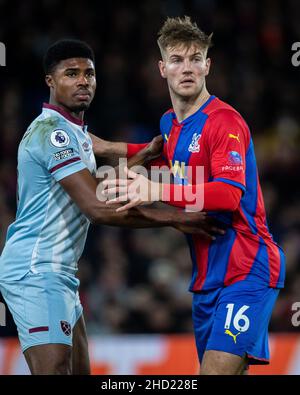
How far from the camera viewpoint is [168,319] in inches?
387

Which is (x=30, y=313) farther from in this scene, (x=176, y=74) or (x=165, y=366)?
Result: (x=165, y=366)

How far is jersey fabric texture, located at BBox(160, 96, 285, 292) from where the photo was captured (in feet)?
17.5

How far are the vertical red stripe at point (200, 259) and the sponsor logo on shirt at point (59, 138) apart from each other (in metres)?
1.03

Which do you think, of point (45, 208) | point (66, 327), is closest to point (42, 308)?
point (66, 327)

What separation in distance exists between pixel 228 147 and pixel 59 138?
1.03 m

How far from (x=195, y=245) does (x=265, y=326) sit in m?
0.68

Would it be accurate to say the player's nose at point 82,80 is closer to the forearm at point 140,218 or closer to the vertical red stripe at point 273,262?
the forearm at point 140,218

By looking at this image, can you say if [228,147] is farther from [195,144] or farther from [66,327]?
[66,327]

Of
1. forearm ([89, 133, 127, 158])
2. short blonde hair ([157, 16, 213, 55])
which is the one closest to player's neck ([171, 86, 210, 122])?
short blonde hair ([157, 16, 213, 55])

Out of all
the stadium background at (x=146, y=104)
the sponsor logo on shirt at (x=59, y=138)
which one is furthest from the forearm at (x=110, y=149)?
the stadium background at (x=146, y=104)

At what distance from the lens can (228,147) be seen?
513 cm

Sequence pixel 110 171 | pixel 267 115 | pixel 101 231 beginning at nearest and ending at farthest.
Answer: pixel 110 171, pixel 101 231, pixel 267 115

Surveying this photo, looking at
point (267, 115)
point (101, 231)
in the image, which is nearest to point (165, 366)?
point (101, 231)

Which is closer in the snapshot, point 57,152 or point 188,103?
point 57,152
